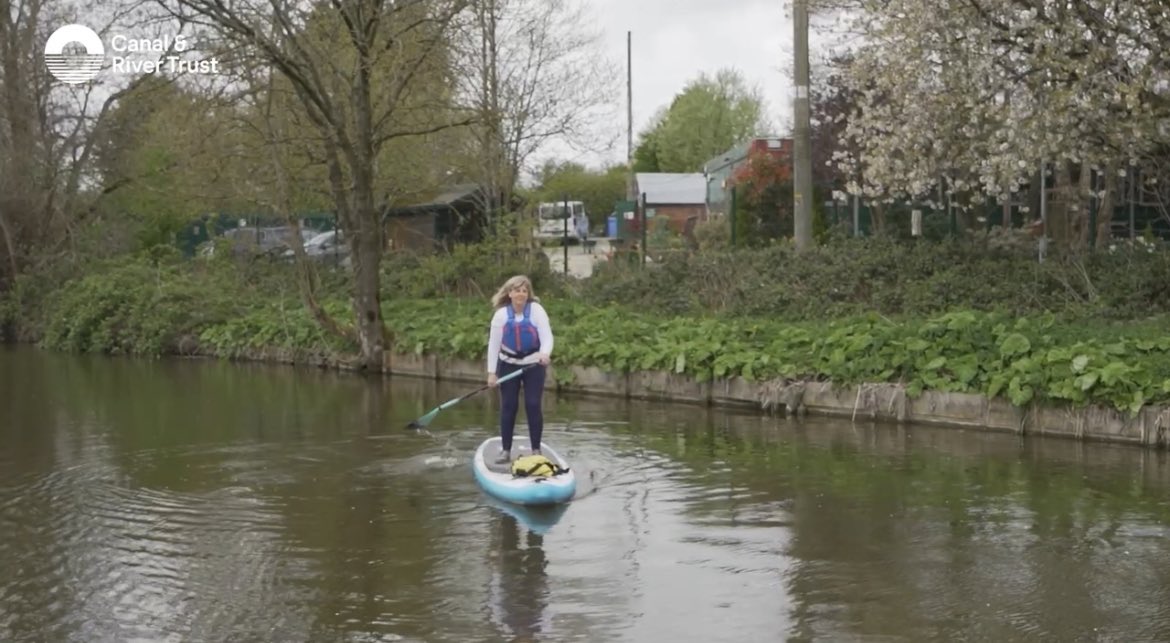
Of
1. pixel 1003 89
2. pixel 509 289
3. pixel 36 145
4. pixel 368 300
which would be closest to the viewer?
pixel 509 289

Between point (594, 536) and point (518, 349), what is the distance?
2803 mm

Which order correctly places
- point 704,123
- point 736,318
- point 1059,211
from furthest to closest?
point 704,123
point 1059,211
point 736,318

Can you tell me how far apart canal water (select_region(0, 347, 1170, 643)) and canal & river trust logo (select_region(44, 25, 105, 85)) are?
731 inches

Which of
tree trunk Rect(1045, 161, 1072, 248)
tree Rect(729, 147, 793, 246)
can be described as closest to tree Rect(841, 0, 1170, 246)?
tree trunk Rect(1045, 161, 1072, 248)

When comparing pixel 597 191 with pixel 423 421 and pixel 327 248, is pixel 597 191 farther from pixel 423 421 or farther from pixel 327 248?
pixel 423 421

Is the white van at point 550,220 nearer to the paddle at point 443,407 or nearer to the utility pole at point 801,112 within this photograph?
the utility pole at point 801,112

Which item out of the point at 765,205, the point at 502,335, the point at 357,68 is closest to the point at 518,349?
the point at 502,335

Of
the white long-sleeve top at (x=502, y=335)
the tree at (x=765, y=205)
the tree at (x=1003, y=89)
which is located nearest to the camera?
the white long-sleeve top at (x=502, y=335)

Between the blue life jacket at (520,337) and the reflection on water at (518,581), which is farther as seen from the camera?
the blue life jacket at (520,337)

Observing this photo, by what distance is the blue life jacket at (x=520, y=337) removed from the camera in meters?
13.0

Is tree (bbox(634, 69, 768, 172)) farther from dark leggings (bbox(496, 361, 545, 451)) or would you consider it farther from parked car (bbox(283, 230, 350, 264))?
dark leggings (bbox(496, 361, 545, 451))

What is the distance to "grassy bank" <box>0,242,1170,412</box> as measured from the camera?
15805 mm

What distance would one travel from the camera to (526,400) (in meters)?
13.1

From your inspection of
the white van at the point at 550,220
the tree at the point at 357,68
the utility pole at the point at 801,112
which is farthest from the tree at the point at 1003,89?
the white van at the point at 550,220
